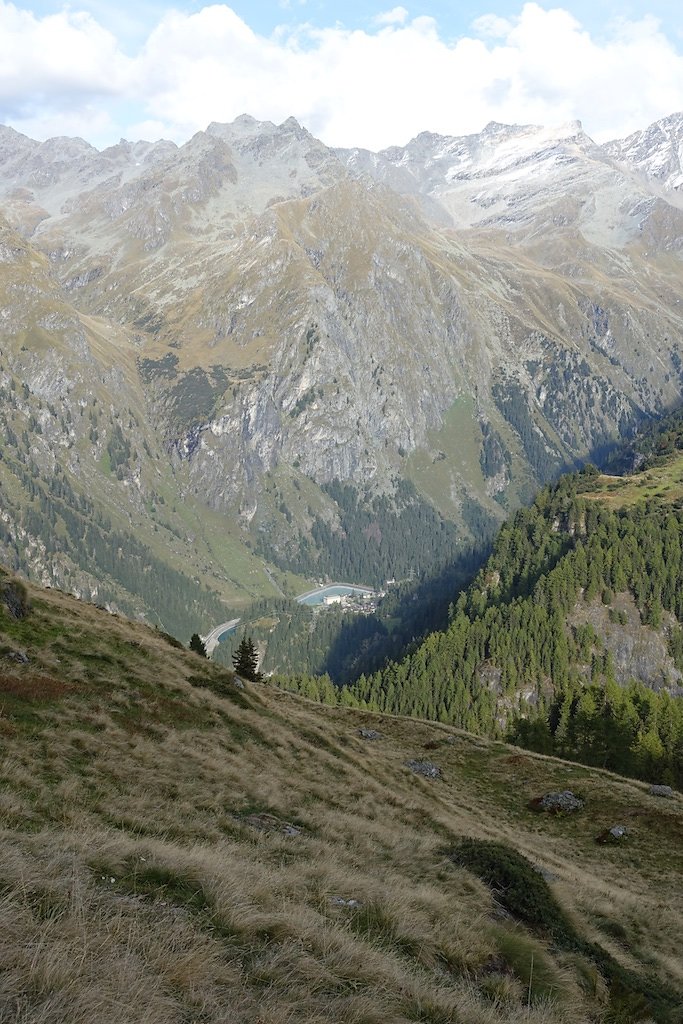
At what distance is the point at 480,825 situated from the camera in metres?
39.4

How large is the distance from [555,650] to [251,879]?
5571 inches

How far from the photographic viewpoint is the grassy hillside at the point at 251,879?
8.52 meters

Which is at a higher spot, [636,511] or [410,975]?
[636,511]

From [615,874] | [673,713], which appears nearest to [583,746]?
[673,713]

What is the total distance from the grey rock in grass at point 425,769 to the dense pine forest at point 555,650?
45.8 metres

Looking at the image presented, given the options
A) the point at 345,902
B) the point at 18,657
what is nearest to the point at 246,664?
the point at 18,657

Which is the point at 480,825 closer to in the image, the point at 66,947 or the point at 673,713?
the point at 66,947

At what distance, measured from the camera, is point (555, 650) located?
143m

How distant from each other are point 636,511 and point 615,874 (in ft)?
551

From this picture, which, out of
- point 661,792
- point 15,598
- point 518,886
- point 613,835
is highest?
point 15,598

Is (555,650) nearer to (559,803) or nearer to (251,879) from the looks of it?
(559,803)

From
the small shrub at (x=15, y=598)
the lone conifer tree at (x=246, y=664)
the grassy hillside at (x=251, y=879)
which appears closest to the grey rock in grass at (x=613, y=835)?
the grassy hillside at (x=251, y=879)

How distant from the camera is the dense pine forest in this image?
340 ft

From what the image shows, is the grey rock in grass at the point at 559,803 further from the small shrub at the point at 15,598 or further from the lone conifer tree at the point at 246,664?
the small shrub at the point at 15,598
